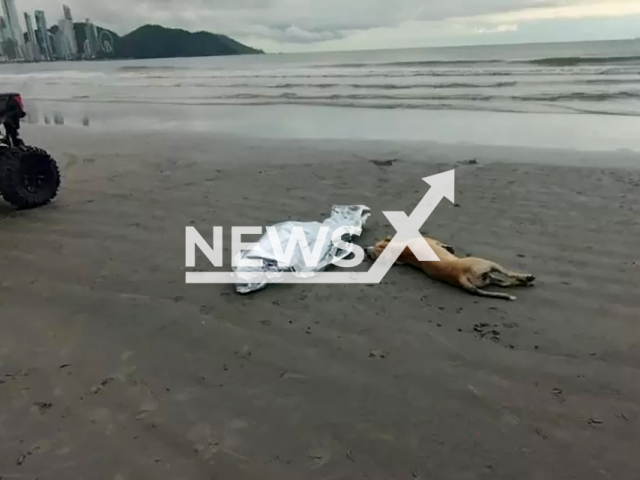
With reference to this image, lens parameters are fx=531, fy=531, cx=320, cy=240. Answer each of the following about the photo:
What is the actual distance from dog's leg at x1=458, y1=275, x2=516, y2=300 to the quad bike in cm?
445

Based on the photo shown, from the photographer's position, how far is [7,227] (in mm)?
5109

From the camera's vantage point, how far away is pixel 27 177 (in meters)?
5.55

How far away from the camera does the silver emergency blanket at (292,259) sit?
385 centimetres

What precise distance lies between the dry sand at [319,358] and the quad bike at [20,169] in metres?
0.20

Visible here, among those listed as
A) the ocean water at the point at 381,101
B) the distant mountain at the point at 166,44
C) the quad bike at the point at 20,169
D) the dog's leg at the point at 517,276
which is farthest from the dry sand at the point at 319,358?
the distant mountain at the point at 166,44

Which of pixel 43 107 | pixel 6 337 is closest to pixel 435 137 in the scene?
pixel 6 337

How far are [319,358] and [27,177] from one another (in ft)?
13.8

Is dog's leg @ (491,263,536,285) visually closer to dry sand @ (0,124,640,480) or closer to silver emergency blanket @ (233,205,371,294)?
dry sand @ (0,124,640,480)

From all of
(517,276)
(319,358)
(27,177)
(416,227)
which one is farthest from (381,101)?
(319,358)

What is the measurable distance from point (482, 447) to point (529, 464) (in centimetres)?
19

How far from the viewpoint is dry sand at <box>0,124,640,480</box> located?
2.27 metres

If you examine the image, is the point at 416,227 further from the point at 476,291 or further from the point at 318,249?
the point at 476,291

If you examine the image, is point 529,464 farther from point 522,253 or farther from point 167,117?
point 167,117

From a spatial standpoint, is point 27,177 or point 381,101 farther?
point 381,101
